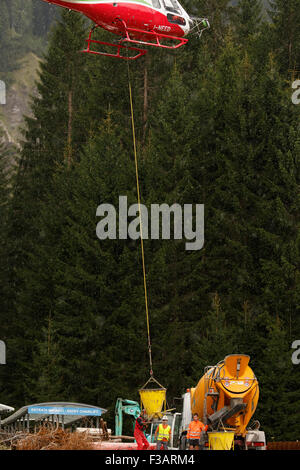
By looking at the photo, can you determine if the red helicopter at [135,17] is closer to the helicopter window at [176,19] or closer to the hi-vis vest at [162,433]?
the helicopter window at [176,19]

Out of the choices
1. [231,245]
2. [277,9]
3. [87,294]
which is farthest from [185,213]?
[277,9]

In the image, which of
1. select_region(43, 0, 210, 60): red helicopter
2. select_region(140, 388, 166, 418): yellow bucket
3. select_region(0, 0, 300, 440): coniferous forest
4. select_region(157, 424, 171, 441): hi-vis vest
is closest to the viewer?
select_region(157, 424, 171, 441): hi-vis vest

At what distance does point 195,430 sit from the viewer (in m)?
18.4

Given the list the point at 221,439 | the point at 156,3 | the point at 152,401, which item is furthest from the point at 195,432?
the point at 156,3

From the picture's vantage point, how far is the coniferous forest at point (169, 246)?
4303cm

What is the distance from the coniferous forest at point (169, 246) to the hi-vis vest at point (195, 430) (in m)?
21.1

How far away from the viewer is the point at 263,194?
48.3 meters

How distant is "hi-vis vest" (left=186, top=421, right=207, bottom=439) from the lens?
60.0 feet

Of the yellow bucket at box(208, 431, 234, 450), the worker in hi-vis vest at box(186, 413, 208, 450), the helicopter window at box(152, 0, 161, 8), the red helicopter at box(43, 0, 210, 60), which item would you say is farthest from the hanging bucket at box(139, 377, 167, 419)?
the helicopter window at box(152, 0, 161, 8)

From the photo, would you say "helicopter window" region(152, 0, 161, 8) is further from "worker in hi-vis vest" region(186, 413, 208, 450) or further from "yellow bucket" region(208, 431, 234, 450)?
"yellow bucket" region(208, 431, 234, 450)

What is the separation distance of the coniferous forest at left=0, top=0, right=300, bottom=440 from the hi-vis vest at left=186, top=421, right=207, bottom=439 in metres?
21.1

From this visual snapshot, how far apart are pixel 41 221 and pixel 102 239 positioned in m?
9.14

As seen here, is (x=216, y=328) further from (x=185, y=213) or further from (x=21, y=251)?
(x=21, y=251)

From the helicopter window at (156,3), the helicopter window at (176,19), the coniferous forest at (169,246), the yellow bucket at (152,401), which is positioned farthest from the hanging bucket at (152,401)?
the coniferous forest at (169,246)
